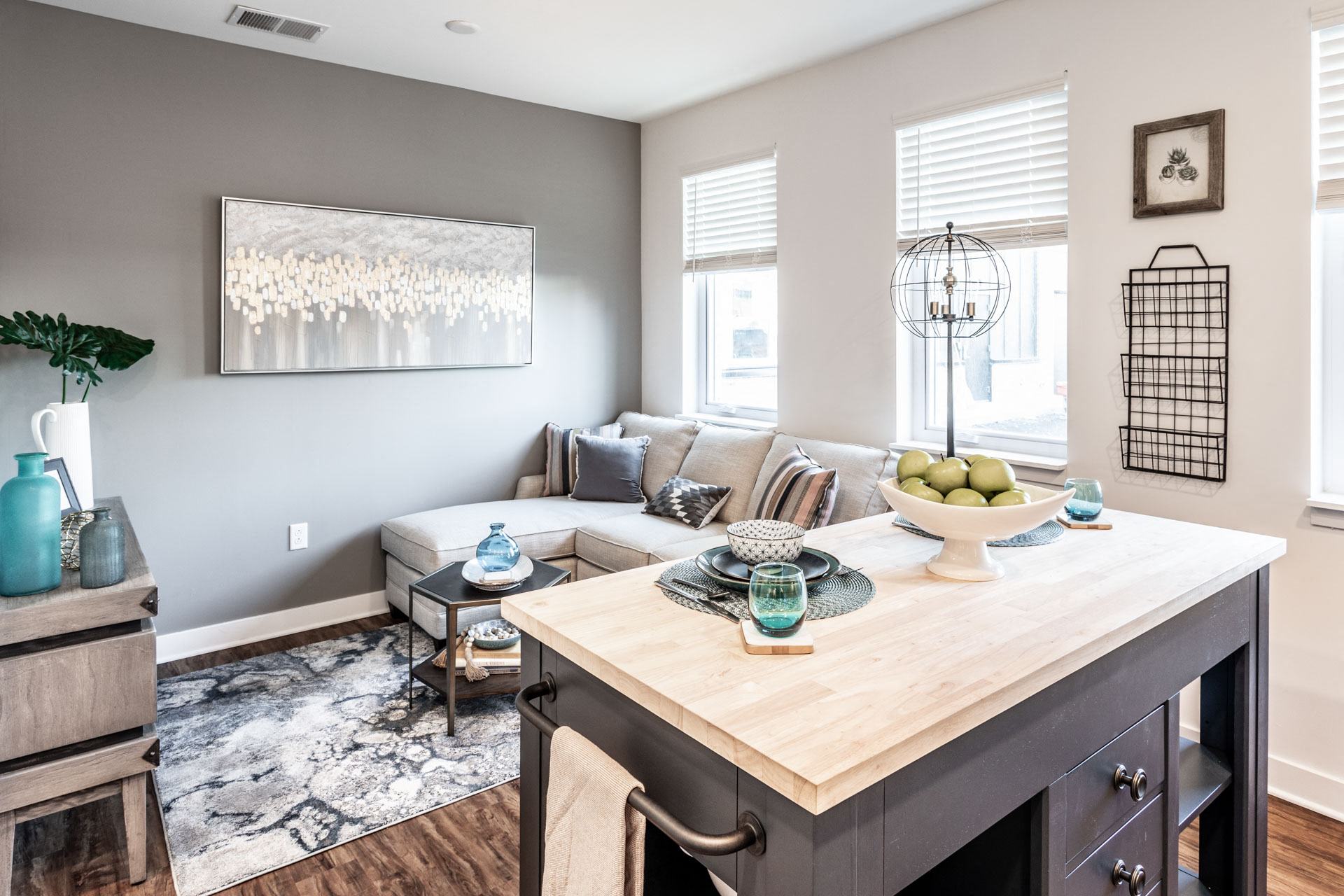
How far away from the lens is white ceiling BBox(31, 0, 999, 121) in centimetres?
318

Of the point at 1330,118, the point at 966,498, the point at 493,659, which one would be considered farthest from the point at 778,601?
the point at 1330,118

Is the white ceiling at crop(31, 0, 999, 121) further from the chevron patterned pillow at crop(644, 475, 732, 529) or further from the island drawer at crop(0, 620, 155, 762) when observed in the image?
the island drawer at crop(0, 620, 155, 762)

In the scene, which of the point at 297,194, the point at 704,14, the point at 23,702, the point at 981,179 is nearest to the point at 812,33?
the point at 704,14

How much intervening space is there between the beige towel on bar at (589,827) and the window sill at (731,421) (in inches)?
125

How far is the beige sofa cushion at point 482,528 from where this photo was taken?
361 centimetres

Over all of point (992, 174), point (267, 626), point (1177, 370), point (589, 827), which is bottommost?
point (267, 626)

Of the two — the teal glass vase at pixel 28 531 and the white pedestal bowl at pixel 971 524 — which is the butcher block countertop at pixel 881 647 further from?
the teal glass vase at pixel 28 531

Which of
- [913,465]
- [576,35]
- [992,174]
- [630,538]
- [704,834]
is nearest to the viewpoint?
[704,834]

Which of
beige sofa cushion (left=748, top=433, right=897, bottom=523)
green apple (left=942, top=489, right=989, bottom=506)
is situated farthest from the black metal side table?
green apple (left=942, top=489, right=989, bottom=506)

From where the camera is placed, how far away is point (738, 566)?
5.05ft

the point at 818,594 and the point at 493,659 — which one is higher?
the point at 818,594

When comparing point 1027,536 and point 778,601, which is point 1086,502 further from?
point 778,601

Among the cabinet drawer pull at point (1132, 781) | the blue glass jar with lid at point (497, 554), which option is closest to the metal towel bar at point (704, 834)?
the cabinet drawer pull at point (1132, 781)

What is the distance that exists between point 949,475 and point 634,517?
98.9 inches
